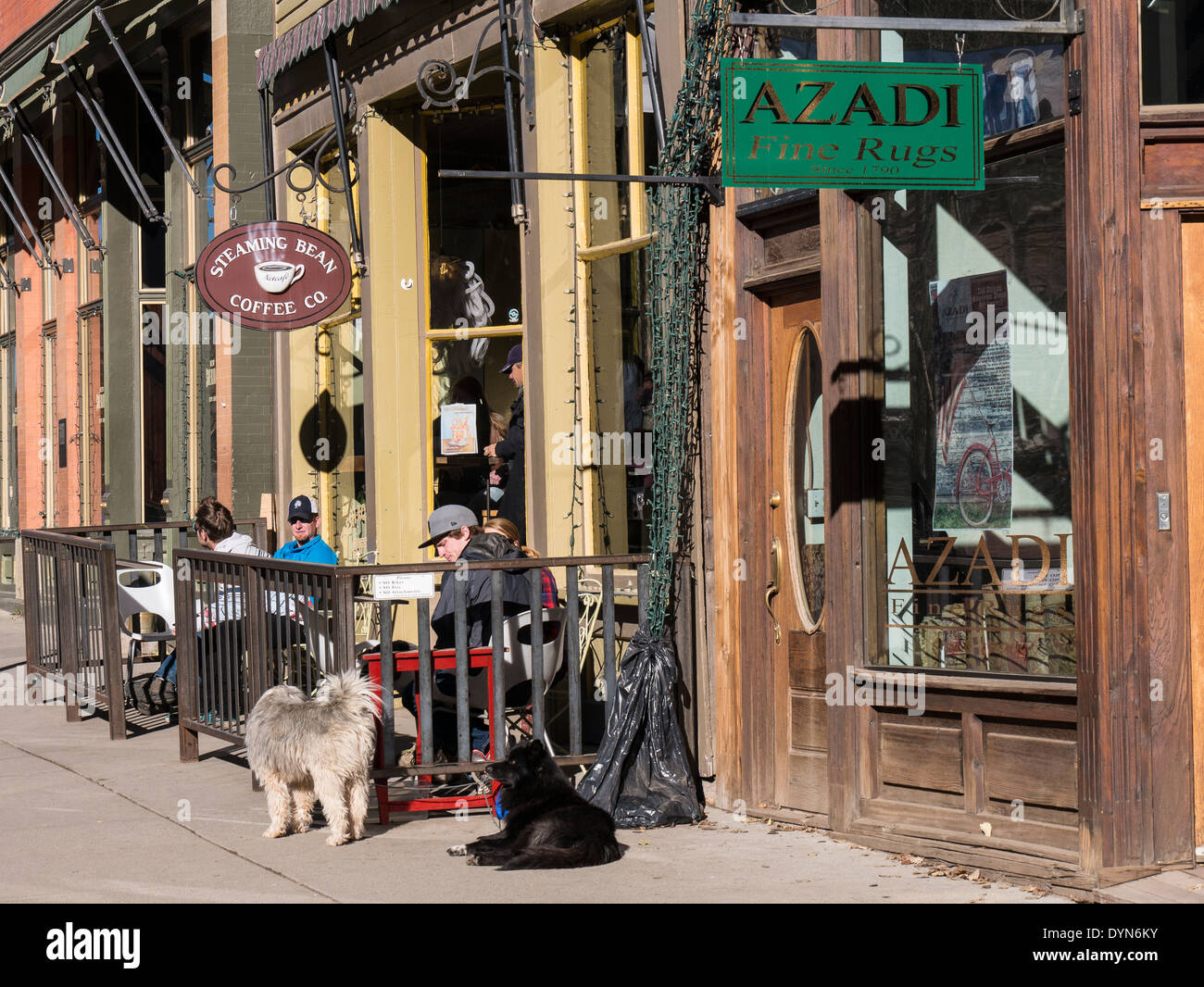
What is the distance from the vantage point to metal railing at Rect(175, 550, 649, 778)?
7.34 meters

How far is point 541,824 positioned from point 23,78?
13879 mm

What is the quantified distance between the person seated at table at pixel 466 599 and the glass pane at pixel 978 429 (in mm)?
2050

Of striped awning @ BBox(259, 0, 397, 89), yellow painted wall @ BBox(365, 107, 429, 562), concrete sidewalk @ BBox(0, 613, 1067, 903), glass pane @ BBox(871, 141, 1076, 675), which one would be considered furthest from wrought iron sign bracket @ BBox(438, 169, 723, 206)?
yellow painted wall @ BBox(365, 107, 429, 562)

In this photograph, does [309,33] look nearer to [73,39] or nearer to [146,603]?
[146,603]

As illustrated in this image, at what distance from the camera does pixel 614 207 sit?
9.22m

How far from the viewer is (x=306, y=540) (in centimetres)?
989

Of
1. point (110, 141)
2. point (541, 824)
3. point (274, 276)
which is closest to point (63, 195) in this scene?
point (110, 141)

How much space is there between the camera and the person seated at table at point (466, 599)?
7781mm

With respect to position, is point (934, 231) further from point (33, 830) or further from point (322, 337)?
point (322, 337)

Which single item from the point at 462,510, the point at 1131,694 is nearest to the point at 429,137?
the point at 462,510

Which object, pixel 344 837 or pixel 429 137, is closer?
pixel 344 837

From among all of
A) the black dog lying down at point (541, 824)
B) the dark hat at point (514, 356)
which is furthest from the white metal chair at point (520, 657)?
the dark hat at point (514, 356)

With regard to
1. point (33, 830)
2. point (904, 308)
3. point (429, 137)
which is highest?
point (429, 137)

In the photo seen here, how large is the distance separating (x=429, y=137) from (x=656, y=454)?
459 centimetres
